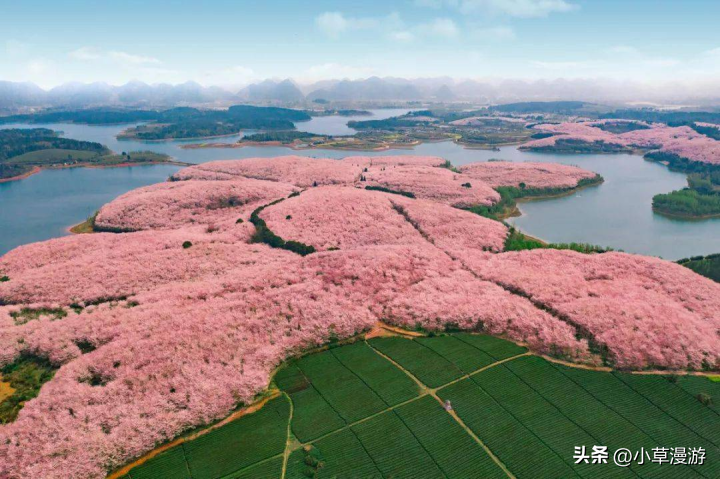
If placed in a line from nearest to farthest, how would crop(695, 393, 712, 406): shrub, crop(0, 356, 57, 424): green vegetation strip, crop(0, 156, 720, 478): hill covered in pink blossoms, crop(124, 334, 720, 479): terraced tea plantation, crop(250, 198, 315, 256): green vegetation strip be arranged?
crop(124, 334, 720, 479): terraced tea plantation, crop(0, 156, 720, 478): hill covered in pink blossoms, crop(0, 356, 57, 424): green vegetation strip, crop(695, 393, 712, 406): shrub, crop(250, 198, 315, 256): green vegetation strip

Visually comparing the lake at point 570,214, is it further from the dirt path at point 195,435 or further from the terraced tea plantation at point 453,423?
the dirt path at point 195,435

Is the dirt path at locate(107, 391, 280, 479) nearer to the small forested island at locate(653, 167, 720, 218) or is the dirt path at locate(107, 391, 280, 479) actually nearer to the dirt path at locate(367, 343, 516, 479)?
the dirt path at locate(367, 343, 516, 479)

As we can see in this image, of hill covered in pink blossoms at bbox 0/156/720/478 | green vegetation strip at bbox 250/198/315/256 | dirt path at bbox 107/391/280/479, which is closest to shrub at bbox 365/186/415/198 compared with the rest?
hill covered in pink blossoms at bbox 0/156/720/478

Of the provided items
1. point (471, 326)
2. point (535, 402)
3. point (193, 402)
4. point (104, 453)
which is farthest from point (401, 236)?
point (104, 453)

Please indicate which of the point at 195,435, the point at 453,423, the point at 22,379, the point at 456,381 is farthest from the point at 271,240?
the point at 453,423

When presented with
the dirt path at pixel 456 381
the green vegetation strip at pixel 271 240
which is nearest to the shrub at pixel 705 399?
the dirt path at pixel 456 381
